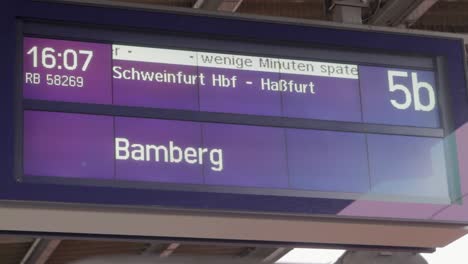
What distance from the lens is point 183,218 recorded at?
4055mm

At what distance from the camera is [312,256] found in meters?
11.4

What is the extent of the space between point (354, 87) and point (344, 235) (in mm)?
673

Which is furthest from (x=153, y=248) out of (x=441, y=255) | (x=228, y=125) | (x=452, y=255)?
(x=228, y=125)

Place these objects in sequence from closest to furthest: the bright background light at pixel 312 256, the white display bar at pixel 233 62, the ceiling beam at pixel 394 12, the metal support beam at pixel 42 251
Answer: the white display bar at pixel 233 62
the ceiling beam at pixel 394 12
the bright background light at pixel 312 256
the metal support beam at pixel 42 251

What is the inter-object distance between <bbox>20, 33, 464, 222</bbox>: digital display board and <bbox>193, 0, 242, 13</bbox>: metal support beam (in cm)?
167

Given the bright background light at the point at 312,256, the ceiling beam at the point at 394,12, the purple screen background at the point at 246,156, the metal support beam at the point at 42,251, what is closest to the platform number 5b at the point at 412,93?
the purple screen background at the point at 246,156

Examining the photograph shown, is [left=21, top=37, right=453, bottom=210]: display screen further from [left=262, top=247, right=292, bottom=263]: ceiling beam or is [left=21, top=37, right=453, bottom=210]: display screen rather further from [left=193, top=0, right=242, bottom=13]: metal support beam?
[left=262, top=247, right=292, bottom=263]: ceiling beam

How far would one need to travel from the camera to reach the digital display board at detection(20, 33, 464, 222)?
3.99 metres

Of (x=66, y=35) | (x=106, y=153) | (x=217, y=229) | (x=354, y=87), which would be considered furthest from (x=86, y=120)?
(x=354, y=87)

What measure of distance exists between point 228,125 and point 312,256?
7376mm

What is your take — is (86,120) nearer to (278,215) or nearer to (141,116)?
(141,116)

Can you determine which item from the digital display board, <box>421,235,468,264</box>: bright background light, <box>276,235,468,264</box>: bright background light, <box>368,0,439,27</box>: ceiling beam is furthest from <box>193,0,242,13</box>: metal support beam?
<box>421,235,468,264</box>: bright background light

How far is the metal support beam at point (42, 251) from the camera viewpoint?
1119 centimetres

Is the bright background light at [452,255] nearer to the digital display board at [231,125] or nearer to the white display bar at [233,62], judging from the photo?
the digital display board at [231,125]
